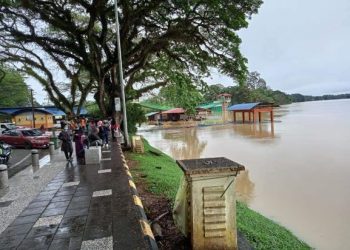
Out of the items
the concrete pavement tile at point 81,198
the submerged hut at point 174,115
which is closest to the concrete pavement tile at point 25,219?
the concrete pavement tile at point 81,198

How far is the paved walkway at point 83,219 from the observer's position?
434cm

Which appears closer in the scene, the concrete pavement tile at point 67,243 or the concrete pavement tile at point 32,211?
the concrete pavement tile at point 67,243

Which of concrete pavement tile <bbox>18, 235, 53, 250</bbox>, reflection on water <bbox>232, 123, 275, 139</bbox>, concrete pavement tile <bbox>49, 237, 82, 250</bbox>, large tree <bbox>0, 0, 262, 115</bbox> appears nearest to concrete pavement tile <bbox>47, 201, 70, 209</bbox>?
concrete pavement tile <bbox>18, 235, 53, 250</bbox>

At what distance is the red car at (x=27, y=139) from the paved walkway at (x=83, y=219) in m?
12.0

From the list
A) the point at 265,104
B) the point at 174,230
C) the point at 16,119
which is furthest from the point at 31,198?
the point at 265,104

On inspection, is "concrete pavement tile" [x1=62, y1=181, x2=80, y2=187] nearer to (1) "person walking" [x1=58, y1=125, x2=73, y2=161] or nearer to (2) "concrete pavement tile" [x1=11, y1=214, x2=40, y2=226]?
(2) "concrete pavement tile" [x1=11, y1=214, x2=40, y2=226]

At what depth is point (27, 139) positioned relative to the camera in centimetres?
1911

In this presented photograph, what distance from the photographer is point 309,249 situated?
7.10 meters

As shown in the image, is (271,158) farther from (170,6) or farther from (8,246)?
(8,246)

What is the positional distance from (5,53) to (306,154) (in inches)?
835

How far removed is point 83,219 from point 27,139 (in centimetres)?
1579

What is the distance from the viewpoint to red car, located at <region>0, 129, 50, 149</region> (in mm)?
19094

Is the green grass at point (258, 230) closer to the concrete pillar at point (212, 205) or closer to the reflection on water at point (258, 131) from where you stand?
the concrete pillar at point (212, 205)

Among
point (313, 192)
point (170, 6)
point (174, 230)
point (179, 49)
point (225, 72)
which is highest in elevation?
point (170, 6)
